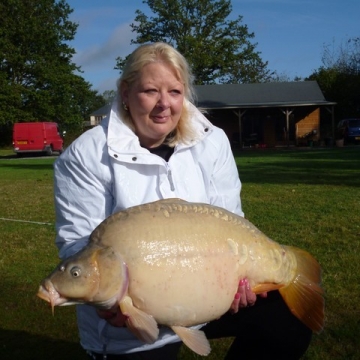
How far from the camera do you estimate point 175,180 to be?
3.14m

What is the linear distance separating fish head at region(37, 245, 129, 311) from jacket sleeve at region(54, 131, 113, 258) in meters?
0.62

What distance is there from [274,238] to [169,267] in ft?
17.5

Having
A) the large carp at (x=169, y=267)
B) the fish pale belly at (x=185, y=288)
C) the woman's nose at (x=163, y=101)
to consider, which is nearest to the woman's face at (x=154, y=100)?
the woman's nose at (x=163, y=101)

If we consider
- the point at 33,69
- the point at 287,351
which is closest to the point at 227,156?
the point at 287,351

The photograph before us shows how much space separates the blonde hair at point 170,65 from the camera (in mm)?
3129

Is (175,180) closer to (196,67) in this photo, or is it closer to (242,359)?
(242,359)

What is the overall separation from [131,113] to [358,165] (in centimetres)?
1701

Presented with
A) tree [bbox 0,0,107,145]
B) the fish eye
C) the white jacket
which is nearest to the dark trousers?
the white jacket

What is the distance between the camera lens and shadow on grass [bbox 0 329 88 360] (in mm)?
4438

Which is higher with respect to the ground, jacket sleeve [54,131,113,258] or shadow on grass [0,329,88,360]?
jacket sleeve [54,131,113,258]

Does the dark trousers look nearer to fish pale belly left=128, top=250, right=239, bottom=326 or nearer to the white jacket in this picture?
the white jacket

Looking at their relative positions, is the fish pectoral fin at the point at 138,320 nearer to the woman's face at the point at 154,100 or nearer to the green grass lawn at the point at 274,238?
the woman's face at the point at 154,100

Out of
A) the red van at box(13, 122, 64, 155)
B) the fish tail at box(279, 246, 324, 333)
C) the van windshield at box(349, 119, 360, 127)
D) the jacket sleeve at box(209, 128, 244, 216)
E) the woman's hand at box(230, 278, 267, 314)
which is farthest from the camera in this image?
the van windshield at box(349, 119, 360, 127)


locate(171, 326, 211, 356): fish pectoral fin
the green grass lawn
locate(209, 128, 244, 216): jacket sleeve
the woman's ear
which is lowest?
the green grass lawn
